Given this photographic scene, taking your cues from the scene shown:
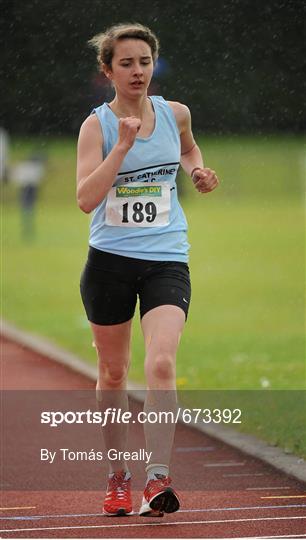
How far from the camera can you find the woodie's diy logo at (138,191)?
5961mm

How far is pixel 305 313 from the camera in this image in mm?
17062

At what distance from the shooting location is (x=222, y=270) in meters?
23.9

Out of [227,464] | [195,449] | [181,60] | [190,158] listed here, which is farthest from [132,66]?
[181,60]

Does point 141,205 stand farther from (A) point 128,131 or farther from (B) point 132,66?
(B) point 132,66

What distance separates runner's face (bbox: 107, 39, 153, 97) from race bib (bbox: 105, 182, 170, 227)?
403mm

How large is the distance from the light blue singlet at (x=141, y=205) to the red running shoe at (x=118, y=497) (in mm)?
1014

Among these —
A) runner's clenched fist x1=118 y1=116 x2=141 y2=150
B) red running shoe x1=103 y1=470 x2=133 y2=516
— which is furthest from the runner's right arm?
red running shoe x1=103 y1=470 x2=133 y2=516

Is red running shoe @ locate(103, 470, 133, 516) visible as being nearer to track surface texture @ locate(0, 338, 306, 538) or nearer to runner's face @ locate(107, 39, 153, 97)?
track surface texture @ locate(0, 338, 306, 538)

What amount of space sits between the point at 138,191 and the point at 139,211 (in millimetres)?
97

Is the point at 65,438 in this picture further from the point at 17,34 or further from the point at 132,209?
the point at 17,34

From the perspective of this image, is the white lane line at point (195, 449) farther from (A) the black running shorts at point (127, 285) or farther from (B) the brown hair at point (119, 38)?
(B) the brown hair at point (119, 38)

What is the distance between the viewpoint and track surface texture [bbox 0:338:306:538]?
5812 mm

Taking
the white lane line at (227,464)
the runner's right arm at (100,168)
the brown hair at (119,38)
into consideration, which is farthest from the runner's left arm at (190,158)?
the white lane line at (227,464)

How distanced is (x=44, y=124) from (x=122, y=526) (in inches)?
1829
